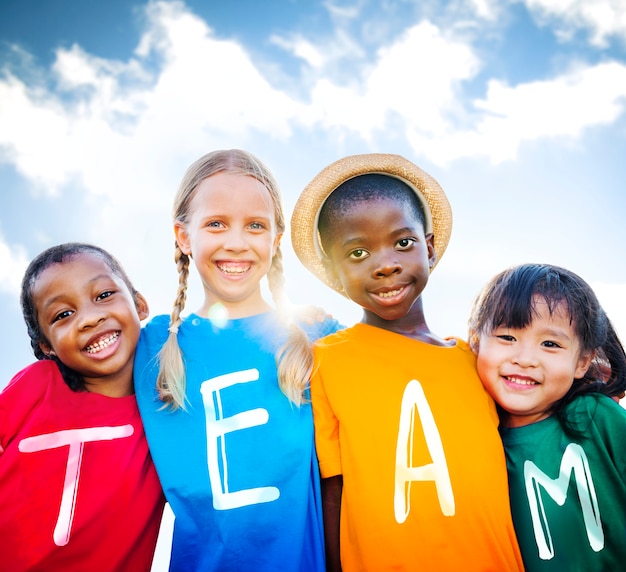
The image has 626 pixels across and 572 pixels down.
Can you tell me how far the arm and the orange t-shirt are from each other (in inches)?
2.5

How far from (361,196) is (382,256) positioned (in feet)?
1.31

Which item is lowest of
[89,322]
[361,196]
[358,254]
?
[89,322]

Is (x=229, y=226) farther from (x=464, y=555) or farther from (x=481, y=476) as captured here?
(x=464, y=555)

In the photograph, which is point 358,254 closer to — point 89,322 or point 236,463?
point 236,463

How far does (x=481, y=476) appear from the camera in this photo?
2084mm

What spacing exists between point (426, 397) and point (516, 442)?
20.3 inches

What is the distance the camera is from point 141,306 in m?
2.87

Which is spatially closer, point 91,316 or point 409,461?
point 409,461

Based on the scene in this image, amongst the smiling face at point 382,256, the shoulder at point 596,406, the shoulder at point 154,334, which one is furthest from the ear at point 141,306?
the shoulder at point 596,406

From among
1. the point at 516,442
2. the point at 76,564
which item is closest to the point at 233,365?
the point at 76,564

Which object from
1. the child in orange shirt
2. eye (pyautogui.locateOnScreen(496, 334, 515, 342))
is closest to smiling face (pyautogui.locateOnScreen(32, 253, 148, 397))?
the child in orange shirt

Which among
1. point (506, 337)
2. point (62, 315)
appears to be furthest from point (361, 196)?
point (62, 315)

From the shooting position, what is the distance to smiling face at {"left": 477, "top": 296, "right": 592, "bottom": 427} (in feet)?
7.36

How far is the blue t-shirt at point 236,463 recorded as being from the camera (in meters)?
2.06
